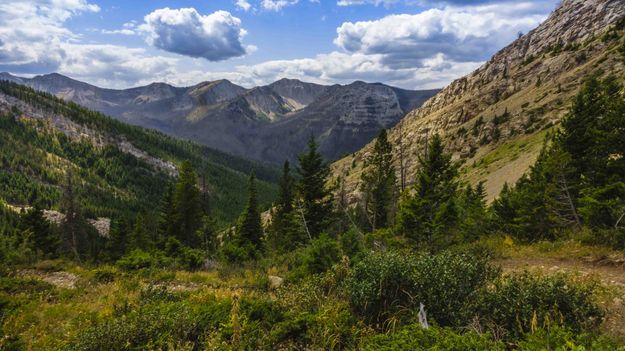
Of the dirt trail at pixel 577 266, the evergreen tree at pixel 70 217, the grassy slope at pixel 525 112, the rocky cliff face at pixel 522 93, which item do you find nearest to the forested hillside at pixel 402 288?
the dirt trail at pixel 577 266

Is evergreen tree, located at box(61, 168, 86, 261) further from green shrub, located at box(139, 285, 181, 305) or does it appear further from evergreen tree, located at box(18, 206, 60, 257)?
green shrub, located at box(139, 285, 181, 305)

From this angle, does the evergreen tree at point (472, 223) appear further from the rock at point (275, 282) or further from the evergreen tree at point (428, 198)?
the rock at point (275, 282)

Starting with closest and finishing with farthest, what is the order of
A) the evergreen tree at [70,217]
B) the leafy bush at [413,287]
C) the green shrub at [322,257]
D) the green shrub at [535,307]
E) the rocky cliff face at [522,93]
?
the green shrub at [535,307] → the leafy bush at [413,287] → the green shrub at [322,257] → the evergreen tree at [70,217] → the rocky cliff face at [522,93]

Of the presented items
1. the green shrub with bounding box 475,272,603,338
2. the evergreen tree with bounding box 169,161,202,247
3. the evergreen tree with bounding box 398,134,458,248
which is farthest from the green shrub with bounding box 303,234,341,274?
the evergreen tree with bounding box 169,161,202,247

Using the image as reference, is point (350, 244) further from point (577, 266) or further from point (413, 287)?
point (577, 266)

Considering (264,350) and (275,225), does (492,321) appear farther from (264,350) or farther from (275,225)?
(275,225)

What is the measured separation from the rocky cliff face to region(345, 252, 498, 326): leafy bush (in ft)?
133

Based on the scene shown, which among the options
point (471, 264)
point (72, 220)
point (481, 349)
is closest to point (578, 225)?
point (471, 264)

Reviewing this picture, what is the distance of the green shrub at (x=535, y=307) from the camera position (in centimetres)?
734

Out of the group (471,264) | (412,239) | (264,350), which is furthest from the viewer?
(412,239)

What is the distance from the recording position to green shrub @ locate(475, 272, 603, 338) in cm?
734

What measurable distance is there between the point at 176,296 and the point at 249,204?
2985cm

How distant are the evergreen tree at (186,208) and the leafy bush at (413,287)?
3821 cm

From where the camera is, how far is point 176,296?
11.1 meters
